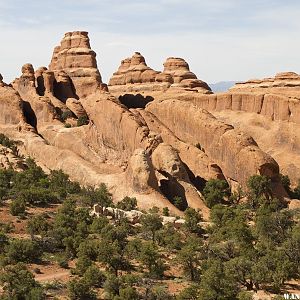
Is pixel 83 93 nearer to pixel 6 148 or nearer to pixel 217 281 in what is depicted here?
pixel 6 148

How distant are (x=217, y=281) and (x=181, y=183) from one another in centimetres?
2464

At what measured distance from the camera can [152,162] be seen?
5906 cm

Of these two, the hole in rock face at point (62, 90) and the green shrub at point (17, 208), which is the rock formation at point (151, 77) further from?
the green shrub at point (17, 208)

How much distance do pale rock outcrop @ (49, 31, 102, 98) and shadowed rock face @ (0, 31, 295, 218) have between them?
0.17 m

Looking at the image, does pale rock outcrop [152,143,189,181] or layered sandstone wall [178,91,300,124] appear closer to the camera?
pale rock outcrop [152,143,189,181]

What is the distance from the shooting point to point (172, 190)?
5666cm

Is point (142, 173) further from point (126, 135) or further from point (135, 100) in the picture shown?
point (135, 100)

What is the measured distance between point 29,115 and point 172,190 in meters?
32.2

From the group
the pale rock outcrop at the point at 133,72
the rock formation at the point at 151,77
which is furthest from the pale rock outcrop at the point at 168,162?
the pale rock outcrop at the point at 133,72

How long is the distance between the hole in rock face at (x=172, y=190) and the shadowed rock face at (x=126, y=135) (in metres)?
0.11

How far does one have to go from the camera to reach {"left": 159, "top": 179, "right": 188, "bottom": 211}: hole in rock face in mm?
55338

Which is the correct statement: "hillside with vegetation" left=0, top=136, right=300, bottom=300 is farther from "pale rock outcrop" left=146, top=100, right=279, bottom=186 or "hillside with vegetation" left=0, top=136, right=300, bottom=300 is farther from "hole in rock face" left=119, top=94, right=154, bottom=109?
"hole in rock face" left=119, top=94, right=154, bottom=109

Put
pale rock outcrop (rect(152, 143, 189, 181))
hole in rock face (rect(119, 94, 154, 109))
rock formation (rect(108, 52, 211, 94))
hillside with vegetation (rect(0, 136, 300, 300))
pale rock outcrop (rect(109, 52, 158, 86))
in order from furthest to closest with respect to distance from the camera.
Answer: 1. pale rock outcrop (rect(109, 52, 158, 86))
2. rock formation (rect(108, 52, 211, 94))
3. hole in rock face (rect(119, 94, 154, 109))
4. pale rock outcrop (rect(152, 143, 189, 181))
5. hillside with vegetation (rect(0, 136, 300, 300))

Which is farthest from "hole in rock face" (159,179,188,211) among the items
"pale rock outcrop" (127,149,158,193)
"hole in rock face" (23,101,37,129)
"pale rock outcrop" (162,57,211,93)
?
"pale rock outcrop" (162,57,211,93)
